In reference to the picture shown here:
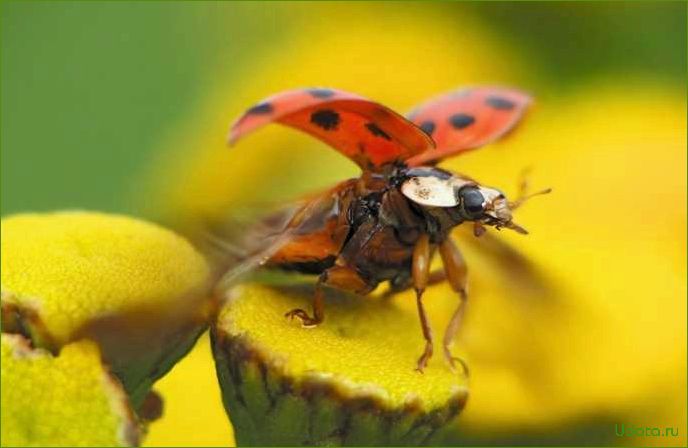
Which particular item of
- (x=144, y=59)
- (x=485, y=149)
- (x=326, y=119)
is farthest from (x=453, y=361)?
(x=144, y=59)

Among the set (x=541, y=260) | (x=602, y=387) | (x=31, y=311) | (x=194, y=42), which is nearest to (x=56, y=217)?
(x=31, y=311)

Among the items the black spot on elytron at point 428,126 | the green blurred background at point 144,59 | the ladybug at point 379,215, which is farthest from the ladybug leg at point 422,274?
the green blurred background at point 144,59

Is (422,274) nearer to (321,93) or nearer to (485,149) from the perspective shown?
(321,93)

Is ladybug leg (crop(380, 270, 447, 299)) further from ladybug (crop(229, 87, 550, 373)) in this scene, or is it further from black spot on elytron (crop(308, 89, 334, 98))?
black spot on elytron (crop(308, 89, 334, 98))

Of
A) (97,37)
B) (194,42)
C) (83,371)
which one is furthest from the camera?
(194,42)

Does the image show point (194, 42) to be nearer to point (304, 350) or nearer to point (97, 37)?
point (97, 37)

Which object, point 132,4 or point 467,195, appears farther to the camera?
point 132,4
